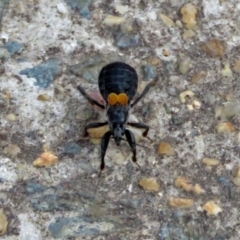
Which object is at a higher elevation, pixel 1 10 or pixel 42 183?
pixel 1 10

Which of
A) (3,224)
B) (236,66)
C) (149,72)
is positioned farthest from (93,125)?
(236,66)

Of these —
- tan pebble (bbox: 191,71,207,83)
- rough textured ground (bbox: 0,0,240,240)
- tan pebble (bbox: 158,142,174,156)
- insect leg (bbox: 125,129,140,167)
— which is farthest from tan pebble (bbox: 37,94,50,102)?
tan pebble (bbox: 191,71,207,83)

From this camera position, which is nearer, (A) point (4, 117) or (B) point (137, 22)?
(A) point (4, 117)

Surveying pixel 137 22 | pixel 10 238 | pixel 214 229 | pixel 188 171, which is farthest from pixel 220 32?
pixel 10 238

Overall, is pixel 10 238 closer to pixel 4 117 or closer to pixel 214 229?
pixel 4 117

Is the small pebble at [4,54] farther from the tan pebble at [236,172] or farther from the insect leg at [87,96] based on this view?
the tan pebble at [236,172]

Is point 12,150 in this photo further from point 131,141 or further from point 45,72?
point 131,141

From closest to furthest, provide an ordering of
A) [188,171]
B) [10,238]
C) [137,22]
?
[10,238] → [188,171] → [137,22]

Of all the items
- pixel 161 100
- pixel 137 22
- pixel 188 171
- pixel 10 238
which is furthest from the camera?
pixel 137 22
